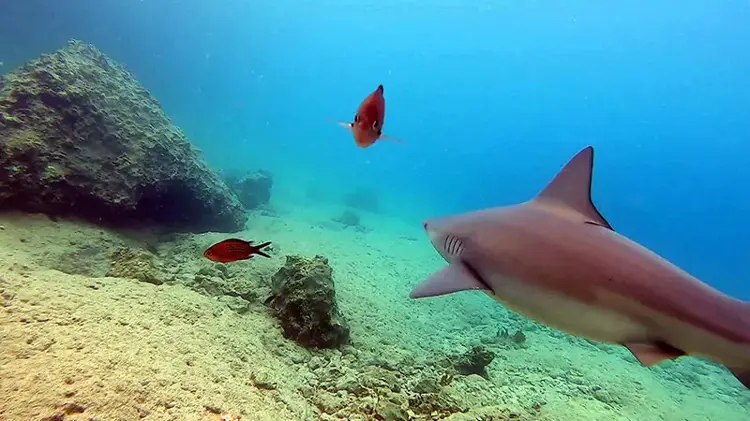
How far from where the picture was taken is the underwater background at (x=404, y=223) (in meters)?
3.12

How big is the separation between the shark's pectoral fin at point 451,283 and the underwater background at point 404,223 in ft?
5.65

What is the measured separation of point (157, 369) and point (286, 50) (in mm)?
147935

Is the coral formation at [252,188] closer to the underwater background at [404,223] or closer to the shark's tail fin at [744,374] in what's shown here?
the underwater background at [404,223]

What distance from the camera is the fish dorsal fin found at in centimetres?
226

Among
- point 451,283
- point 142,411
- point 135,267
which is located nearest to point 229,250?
point 142,411

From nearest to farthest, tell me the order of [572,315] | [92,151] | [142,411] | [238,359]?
[572,315]
[142,411]
[238,359]
[92,151]

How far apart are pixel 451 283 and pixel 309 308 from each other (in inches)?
117

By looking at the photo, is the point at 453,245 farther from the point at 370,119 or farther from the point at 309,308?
the point at 309,308

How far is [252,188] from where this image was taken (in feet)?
60.3

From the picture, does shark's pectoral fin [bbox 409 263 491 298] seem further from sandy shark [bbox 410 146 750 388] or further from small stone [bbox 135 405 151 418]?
small stone [bbox 135 405 151 418]

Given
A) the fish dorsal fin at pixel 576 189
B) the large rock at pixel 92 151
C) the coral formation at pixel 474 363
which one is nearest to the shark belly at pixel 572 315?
the fish dorsal fin at pixel 576 189

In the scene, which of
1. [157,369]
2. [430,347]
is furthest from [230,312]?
[430,347]

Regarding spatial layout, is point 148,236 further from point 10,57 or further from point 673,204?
point 673,204

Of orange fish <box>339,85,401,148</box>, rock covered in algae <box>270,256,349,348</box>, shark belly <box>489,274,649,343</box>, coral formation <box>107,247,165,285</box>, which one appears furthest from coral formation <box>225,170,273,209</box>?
shark belly <box>489,274,649,343</box>
